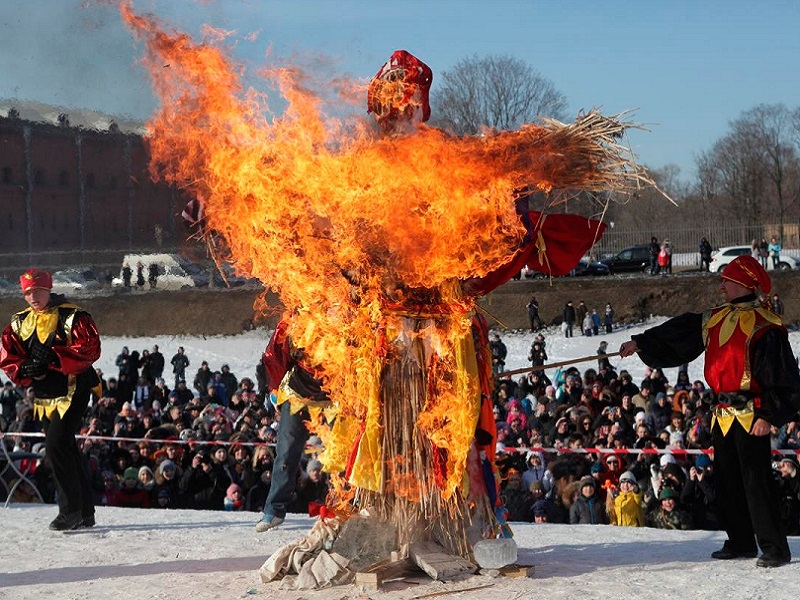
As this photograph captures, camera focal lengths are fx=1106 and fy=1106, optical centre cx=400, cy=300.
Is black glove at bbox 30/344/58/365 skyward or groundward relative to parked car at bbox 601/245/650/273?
groundward

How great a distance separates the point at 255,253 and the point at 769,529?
338 cm

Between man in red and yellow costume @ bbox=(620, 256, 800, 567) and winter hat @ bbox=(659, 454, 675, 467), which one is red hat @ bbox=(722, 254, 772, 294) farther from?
winter hat @ bbox=(659, 454, 675, 467)

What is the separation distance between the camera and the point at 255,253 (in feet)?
20.8

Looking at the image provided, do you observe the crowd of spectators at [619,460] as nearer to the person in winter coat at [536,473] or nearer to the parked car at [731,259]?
the person in winter coat at [536,473]

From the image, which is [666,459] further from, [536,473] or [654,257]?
[654,257]

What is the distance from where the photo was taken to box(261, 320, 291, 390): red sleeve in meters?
7.98

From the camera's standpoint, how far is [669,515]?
9.92m

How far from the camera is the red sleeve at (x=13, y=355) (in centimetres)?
830

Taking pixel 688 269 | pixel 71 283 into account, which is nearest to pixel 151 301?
pixel 71 283

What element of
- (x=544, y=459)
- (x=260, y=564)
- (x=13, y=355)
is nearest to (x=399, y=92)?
(x=260, y=564)

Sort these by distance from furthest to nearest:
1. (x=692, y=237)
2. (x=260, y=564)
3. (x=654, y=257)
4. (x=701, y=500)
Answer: (x=692, y=237), (x=654, y=257), (x=701, y=500), (x=260, y=564)

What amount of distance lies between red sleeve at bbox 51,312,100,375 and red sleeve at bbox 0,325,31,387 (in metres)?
0.24

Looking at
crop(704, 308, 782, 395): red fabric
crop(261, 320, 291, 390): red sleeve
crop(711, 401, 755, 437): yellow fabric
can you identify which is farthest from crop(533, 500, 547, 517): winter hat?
crop(704, 308, 782, 395): red fabric

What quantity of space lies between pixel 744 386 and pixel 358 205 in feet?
8.33
